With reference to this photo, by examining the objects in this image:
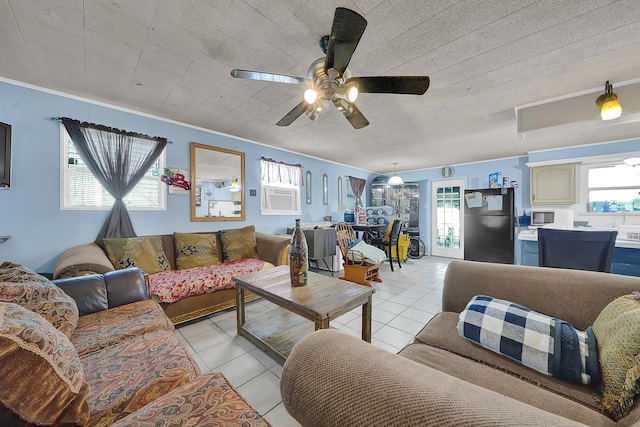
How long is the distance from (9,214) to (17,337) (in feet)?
8.98

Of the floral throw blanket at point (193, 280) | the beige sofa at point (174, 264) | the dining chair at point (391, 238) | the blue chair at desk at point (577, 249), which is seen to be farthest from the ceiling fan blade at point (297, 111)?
the dining chair at point (391, 238)

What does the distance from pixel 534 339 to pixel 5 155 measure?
414cm

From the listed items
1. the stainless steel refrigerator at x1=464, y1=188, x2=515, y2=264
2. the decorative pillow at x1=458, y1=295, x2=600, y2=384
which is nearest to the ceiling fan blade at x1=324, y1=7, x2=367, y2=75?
the decorative pillow at x1=458, y1=295, x2=600, y2=384

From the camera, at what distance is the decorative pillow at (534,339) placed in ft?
3.11

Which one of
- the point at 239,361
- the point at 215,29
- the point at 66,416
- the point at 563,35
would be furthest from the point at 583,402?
the point at 215,29

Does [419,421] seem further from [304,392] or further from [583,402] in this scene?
[583,402]

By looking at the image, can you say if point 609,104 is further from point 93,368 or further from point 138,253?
point 138,253

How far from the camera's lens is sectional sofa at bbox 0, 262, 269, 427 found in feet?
2.11

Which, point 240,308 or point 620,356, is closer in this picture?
point 620,356

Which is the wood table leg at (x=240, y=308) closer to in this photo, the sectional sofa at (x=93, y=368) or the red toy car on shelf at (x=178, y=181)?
the sectional sofa at (x=93, y=368)

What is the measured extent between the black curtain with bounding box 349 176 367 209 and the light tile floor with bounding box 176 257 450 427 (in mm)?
3158

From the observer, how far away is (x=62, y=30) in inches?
65.9

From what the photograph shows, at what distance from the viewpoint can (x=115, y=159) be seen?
2838 millimetres

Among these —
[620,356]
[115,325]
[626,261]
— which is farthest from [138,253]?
[626,261]
